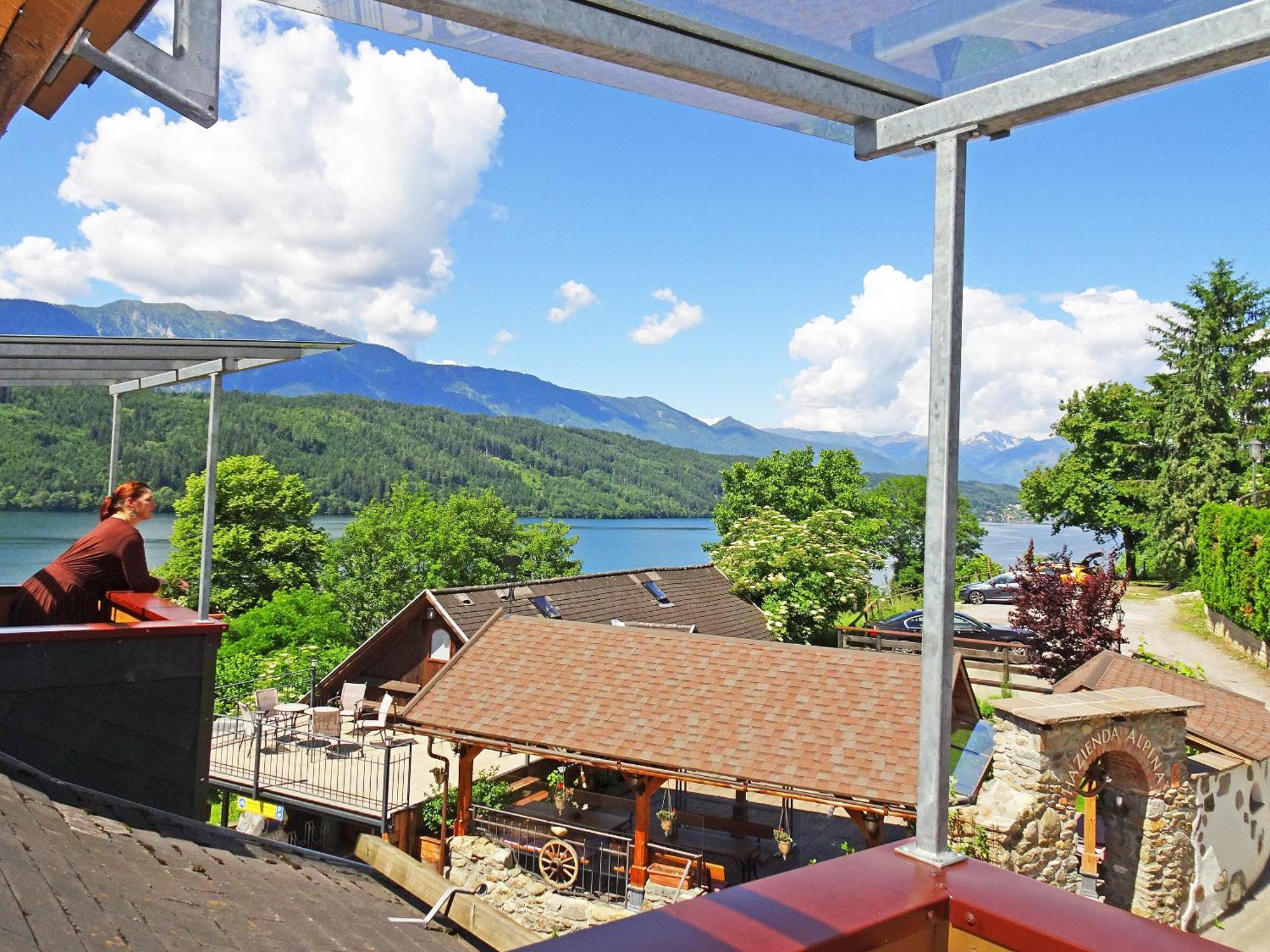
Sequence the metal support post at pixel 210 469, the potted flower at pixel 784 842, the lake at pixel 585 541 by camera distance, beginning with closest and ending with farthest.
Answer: the metal support post at pixel 210 469, the potted flower at pixel 784 842, the lake at pixel 585 541

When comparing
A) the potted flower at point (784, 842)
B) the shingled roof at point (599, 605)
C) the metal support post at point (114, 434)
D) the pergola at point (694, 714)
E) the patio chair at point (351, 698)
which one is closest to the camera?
the metal support post at point (114, 434)

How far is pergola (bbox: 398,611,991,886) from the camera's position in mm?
11273

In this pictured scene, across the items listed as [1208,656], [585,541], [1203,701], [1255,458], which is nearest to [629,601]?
[1203,701]

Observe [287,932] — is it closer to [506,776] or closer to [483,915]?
[483,915]

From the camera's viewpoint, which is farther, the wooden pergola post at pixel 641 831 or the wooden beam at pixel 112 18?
the wooden pergola post at pixel 641 831

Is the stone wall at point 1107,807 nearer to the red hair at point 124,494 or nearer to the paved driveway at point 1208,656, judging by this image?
the paved driveway at point 1208,656

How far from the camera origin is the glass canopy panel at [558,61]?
1.38 m

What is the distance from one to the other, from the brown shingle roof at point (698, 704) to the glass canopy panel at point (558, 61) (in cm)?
1005

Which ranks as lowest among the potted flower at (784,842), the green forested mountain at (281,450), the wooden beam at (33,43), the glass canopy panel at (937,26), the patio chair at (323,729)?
the patio chair at (323,729)

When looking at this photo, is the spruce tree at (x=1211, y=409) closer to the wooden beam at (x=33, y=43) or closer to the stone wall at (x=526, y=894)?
the stone wall at (x=526, y=894)

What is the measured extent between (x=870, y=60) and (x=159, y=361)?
19.3 ft

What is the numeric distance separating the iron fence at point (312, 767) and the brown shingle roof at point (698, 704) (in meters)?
2.11

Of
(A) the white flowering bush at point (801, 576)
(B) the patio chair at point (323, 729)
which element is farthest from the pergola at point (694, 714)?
(A) the white flowering bush at point (801, 576)

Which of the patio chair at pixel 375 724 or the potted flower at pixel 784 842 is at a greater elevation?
the potted flower at pixel 784 842
